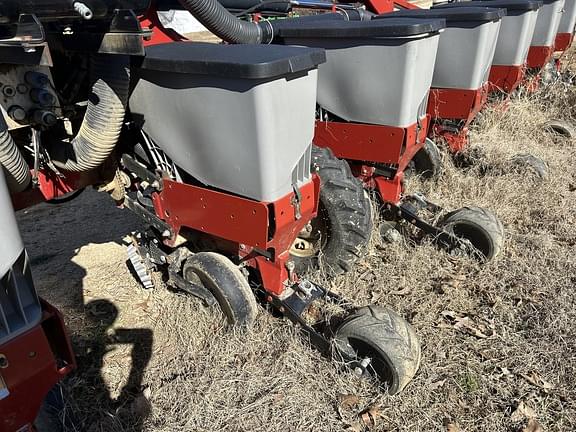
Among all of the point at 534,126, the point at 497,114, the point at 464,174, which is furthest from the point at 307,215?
the point at 534,126

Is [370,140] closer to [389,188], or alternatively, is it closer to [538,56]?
[389,188]

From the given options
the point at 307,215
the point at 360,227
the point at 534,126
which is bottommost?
the point at 534,126

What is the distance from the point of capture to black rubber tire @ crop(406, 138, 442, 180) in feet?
14.9

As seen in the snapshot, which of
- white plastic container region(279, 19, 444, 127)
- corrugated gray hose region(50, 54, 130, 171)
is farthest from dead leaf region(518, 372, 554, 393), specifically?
corrugated gray hose region(50, 54, 130, 171)

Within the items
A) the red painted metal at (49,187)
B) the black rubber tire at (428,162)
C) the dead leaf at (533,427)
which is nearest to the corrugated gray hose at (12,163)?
the red painted metal at (49,187)

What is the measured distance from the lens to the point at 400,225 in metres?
3.91

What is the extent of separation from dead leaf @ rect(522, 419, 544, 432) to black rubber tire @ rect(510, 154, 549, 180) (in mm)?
2933

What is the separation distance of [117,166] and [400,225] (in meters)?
2.17

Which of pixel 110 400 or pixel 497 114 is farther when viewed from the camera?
pixel 497 114

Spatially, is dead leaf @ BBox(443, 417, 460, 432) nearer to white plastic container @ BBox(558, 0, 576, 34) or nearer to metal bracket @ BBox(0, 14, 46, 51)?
metal bracket @ BBox(0, 14, 46, 51)

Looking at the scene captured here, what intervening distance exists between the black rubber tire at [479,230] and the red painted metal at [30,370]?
108 inches

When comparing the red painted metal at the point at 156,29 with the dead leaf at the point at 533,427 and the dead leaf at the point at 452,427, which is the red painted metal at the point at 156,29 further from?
the dead leaf at the point at 533,427

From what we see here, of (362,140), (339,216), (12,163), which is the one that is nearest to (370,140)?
(362,140)

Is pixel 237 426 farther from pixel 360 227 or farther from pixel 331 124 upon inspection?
pixel 331 124
